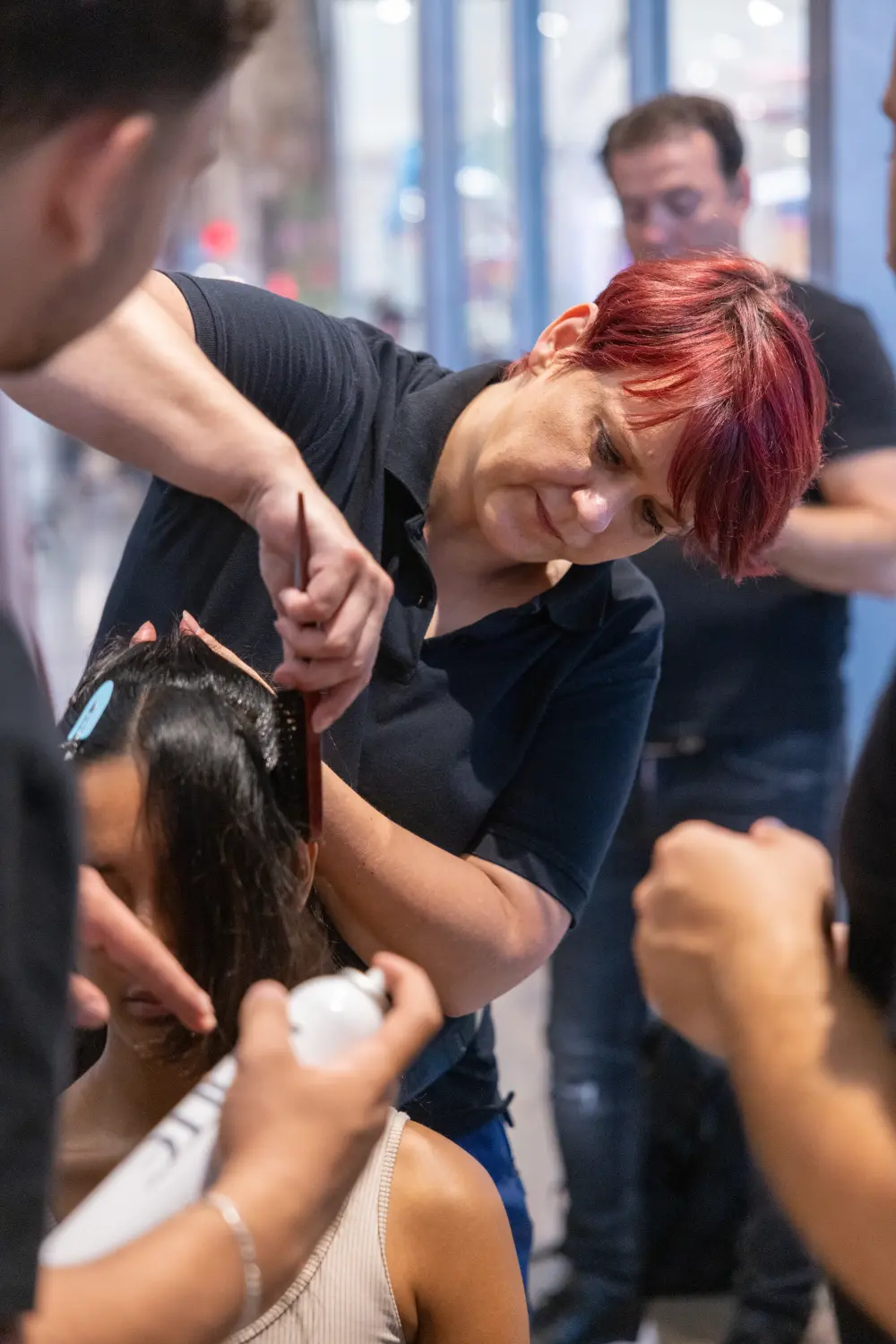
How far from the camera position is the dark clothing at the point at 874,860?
0.72m

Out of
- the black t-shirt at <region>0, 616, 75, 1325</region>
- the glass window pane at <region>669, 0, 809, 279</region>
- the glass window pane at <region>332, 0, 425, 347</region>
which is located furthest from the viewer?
the glass window pane at <region>332, 0, 425, 347</region>

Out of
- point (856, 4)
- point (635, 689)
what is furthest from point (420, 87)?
point (635, 689)

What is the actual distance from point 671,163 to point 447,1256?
5.49 ft

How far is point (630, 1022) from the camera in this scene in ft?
7.47

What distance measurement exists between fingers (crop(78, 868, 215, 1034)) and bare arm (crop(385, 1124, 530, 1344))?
0.37 meters

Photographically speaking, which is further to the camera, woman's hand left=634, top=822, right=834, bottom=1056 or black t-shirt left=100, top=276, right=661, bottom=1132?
black t-shirt left=100, top=276, right=661, bottom=1132

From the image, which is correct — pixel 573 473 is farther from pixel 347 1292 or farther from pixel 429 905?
pixel 347 1292

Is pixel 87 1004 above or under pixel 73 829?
under

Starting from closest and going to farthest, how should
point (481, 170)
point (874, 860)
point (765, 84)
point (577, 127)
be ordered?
point (874, 860) < point (765, 84) < point (577, 127) < point (481, 170)

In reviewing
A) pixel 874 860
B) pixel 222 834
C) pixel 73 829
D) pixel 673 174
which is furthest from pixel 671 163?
pixel 73 829

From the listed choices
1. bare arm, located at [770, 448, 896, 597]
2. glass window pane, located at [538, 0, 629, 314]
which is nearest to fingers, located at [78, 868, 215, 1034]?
bare arm, located at [770, 448, 896, 597]

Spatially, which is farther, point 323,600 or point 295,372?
point 295,372

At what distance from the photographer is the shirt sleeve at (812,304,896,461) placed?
1903 millimetres

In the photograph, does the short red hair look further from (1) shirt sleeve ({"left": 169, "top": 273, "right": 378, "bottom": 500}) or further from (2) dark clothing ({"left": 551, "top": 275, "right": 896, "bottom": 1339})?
(2) dark clothing ({"left": 551, "top": 275, "right": 896, "bottom": 1339})
